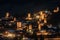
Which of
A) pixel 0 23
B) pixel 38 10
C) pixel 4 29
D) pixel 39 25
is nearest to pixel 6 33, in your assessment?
pixel 4 29

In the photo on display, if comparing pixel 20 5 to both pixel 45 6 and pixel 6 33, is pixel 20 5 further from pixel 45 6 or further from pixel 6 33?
pixel 6 33

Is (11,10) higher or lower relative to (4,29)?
higher

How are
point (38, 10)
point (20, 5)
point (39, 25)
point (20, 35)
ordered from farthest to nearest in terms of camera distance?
1. point (20, 5)
2. point (38, 10)
3. point (39, 25)
4. point (20, 35)

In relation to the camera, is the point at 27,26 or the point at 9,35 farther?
the point at 27,26

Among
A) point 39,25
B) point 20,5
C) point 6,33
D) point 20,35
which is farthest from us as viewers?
point 20,5

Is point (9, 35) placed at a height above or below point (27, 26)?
below

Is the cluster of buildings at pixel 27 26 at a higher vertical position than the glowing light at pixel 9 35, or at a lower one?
higher

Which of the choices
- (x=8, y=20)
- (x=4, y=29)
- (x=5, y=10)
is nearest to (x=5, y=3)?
(x=5, y=10)

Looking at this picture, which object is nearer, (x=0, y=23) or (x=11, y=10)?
(x=0, y=23)

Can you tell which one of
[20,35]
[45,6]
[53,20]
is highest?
[45,6]

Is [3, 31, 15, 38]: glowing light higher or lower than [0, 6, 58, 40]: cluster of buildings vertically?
lower
